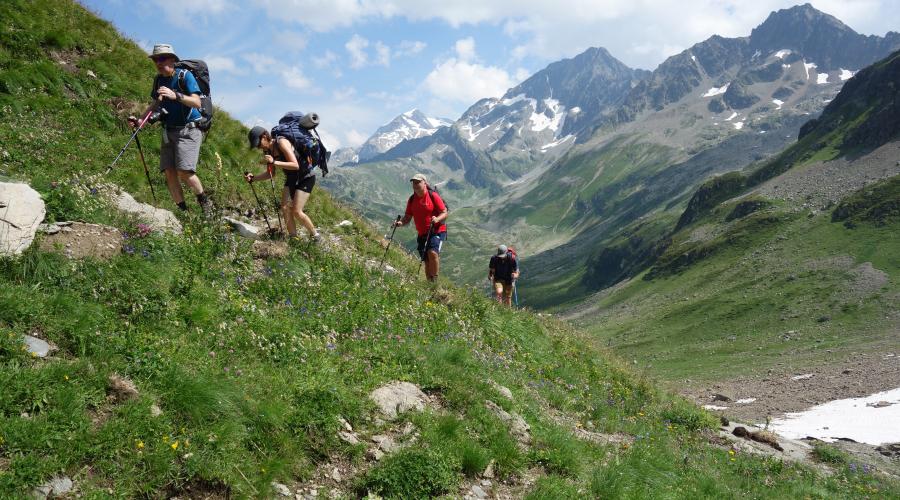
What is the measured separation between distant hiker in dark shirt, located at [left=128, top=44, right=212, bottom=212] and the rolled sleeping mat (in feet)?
6.66

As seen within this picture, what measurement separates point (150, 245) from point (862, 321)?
287ft

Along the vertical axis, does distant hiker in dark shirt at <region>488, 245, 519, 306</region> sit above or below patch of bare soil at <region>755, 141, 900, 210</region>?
below

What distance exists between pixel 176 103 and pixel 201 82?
3.02ft

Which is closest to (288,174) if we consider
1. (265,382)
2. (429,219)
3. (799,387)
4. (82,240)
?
(429,219)

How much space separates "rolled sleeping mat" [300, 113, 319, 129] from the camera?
1165 cm

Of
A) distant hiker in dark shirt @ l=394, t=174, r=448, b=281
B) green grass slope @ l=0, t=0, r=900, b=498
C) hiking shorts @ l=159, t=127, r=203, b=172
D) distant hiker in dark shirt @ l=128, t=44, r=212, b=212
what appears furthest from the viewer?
distant hiker in dark shirt @ l=394, t=174, r=448, b=281

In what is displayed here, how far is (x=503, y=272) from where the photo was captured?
2045 centimetres

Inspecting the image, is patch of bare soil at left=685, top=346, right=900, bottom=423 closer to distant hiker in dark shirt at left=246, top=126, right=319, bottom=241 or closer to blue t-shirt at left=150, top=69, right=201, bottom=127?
distant hiker in dark shirt at left=246, top=126, right=319, bottom=241

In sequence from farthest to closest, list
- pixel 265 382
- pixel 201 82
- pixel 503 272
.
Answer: pixel 503 272 < pixel 201 82 < pixel 265 382

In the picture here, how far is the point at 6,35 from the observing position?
15883 millimetres

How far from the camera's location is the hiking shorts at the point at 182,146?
10984 millimetres

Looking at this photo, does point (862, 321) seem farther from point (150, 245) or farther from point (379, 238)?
point (150, 245)

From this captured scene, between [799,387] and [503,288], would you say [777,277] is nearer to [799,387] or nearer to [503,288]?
[799,387]

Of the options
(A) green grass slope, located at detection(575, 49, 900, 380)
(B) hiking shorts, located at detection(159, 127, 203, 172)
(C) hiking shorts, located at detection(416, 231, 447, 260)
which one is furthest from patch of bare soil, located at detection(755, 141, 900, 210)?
(B) hiking shorts, located at detection(159, 127, 203, 172)
